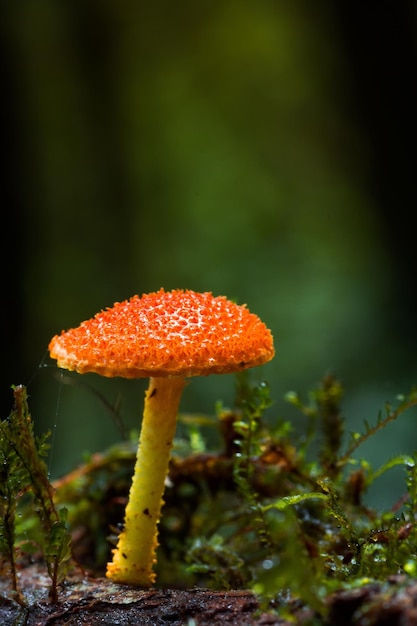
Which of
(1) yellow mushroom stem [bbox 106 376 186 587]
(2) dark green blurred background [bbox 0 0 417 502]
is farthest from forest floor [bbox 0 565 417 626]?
(2) dark green blurred background [bbox 0 0 417 502]

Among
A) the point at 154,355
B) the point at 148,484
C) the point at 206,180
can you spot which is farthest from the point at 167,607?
the point at 206,180

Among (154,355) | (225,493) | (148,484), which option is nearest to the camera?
(154,355)

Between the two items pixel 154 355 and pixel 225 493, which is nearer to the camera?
pixel 154 355

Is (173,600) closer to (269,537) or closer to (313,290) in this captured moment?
(269,537)

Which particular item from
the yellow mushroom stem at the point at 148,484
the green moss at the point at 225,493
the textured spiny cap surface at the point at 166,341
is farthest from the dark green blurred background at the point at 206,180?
the textured spiny cap surface at the point at 166,341

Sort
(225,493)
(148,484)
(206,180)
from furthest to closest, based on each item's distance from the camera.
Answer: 1. (206,180)
2. (225,493)
3. (148,484)

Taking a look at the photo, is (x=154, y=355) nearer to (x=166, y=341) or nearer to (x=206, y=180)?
(x=166, y=341)

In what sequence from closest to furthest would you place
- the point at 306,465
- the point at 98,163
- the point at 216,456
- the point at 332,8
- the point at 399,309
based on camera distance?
the point at 306,465 < the point at 216,456 < the point at 399,309 < the point at 332,8 < the point at 98,163

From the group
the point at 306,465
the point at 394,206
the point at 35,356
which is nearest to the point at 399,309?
the point at 394,206
